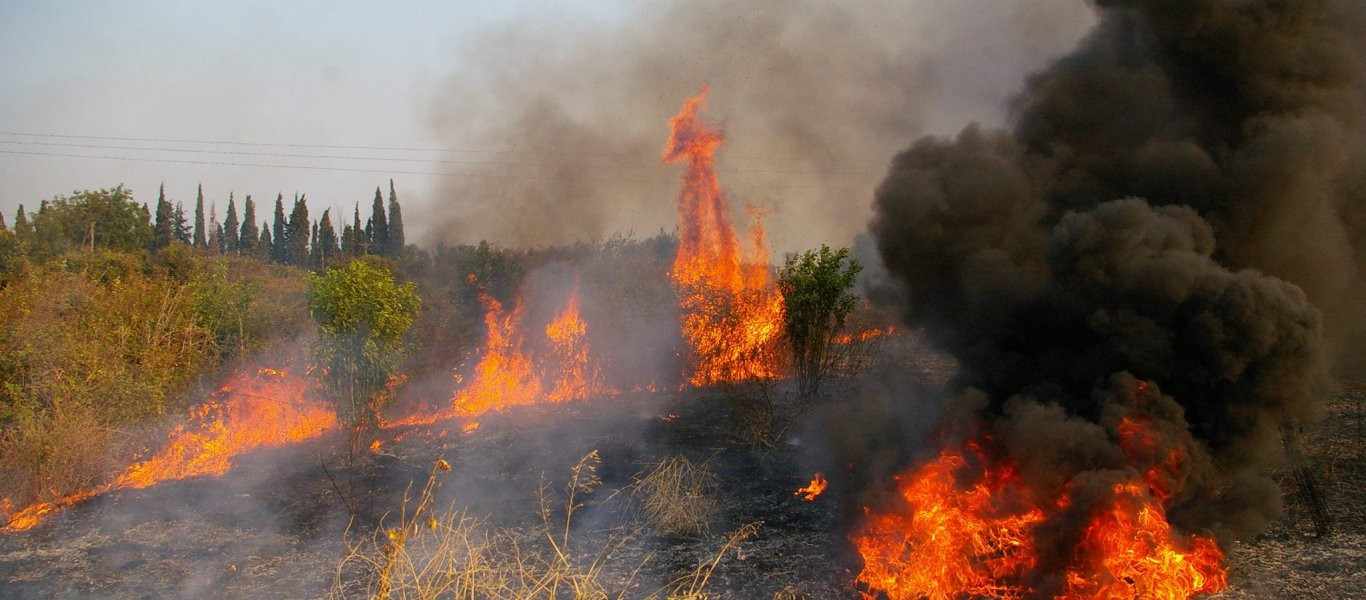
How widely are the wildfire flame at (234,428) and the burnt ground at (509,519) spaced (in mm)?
696

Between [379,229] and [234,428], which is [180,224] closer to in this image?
[379,229]

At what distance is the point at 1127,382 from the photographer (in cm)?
708

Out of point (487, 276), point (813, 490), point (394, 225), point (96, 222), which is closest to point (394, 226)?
point (394, 225)

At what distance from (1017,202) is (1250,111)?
97.8 inches

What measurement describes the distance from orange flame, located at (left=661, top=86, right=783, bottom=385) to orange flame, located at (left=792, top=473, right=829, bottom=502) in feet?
17.1

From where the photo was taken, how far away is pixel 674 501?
400 inches

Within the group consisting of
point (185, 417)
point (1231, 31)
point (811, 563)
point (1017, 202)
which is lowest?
point (811, 563)

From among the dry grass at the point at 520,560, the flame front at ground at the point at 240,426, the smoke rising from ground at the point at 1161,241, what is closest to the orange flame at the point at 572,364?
the flame front at ground at the point at 240,426

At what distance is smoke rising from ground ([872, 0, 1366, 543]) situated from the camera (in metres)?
7.05

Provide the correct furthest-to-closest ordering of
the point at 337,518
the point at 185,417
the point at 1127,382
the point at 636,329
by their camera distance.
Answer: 1. the point at 636,329
2. the point at 185,417
3. the point at 337,518
4. the point at 1127,382

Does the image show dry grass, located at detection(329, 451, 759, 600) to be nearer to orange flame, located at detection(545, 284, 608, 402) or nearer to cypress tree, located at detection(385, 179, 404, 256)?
orange flame, located at detection(545, 284, 608, 402)

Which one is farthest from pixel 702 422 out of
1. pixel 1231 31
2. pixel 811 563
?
pixel 1231 31

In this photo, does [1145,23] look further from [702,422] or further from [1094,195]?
[702,422]

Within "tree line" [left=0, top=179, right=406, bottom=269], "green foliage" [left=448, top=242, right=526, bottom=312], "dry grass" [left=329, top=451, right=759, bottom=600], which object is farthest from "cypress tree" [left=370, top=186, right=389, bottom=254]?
"dry grass" [left=329, top=451, right=759, bottom=600]
